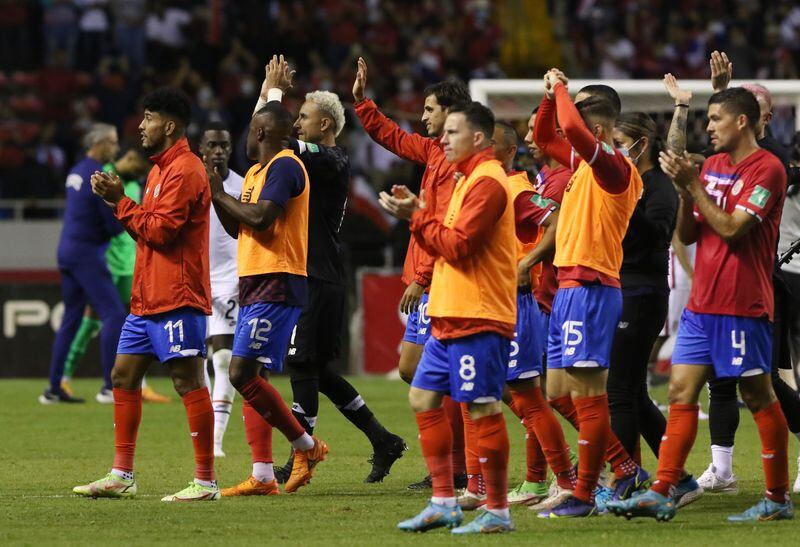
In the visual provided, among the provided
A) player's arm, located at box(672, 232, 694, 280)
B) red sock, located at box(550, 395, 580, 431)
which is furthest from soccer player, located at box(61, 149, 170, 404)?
red sock, located at box(550, 395, 580, 431)

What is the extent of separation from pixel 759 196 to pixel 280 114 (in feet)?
9.10

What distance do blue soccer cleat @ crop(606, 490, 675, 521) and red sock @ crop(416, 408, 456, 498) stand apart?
805mm

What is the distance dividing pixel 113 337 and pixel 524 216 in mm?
6853

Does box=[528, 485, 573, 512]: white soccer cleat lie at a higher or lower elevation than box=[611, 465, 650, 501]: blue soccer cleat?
lower

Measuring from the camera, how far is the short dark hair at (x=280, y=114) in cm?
822

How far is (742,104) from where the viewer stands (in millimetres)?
7000

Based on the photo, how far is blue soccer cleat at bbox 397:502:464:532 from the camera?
22.3 ft

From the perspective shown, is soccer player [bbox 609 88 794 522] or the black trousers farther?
the black trousers

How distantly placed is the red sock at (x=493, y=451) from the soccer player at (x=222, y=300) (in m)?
3.68

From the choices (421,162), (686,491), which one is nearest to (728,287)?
(686,491)

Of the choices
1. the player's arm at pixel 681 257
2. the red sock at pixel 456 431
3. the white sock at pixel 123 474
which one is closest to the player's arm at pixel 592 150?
the red sock at pixel 456 431

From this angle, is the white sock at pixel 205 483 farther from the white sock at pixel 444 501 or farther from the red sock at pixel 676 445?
the red sock at pixel 676 445

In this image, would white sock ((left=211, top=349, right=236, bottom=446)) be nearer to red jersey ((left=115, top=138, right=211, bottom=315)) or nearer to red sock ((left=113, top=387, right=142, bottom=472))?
red sock ((left=113, top=387, right=142, bottom=472))

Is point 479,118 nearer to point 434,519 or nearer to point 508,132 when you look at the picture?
point 508,132
